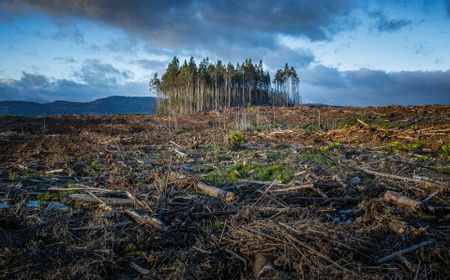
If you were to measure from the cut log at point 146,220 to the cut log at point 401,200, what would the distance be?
350cm

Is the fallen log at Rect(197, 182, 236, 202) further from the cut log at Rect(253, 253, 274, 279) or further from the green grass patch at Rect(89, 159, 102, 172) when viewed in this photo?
the green grass patch at Rect(89, 159, 102, 172)

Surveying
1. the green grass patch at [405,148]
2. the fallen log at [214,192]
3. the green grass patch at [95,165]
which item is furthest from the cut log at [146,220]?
the green grass patch at [405,148]

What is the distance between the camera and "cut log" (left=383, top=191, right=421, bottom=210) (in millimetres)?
4547

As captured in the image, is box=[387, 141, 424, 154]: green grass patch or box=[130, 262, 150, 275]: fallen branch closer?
box=[130, 262, 150, 275]: fallen branch

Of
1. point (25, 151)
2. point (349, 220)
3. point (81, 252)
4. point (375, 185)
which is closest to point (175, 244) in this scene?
point (81, 252)

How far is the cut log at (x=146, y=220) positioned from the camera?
4160 millimetres

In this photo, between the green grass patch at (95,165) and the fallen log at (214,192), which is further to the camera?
the green grass patch at (95,165)

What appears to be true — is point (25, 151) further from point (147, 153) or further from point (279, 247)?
point (279, 247)

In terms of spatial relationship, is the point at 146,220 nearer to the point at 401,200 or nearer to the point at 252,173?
the point at 401,200

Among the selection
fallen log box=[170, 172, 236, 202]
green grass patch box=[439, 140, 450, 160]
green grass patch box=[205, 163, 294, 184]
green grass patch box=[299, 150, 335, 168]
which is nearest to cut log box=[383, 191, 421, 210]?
green grass patch box=[205, 163, 294, 184]

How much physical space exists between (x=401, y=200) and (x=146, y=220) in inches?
150

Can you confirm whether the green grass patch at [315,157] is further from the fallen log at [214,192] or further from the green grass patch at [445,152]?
the fallen log at [214,192]

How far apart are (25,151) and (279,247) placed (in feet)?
39.8

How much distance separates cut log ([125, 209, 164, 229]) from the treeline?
5462 centimetres
